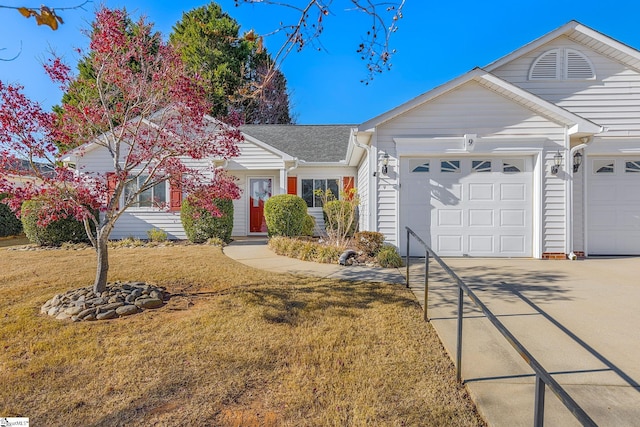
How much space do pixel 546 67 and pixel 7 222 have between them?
1881 cm

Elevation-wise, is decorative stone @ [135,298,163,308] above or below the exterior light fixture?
below

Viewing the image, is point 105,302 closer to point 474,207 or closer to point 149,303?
point 149,303

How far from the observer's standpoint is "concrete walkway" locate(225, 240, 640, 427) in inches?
86.0

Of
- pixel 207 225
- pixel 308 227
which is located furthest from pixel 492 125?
pixel 207 225

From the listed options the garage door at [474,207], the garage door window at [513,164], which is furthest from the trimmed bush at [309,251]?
the garage door window at [513,164]

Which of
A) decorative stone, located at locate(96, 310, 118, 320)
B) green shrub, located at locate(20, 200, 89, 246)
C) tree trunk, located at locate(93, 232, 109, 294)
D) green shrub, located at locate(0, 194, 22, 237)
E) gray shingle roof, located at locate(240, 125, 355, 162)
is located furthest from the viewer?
gray shingle roof, located at locate(240, 125, 355, 162)

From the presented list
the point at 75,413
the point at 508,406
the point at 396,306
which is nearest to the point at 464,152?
the point at 396,306

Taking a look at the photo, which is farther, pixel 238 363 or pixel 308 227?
pixel 308 227

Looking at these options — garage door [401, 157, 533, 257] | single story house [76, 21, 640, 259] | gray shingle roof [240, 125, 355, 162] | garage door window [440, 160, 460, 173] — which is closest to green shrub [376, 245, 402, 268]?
single story house [76, 21, 640, 259]

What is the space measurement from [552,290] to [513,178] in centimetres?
321

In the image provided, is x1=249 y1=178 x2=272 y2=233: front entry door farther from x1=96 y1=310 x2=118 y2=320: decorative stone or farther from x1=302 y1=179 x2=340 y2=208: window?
x1=96 y1=310 x2=118 y2=320: decorative stone

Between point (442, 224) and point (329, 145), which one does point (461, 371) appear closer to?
point (442, 224)

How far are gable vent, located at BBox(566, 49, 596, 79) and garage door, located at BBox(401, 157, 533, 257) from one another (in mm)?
2857

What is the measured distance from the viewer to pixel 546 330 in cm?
330
